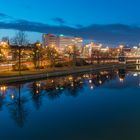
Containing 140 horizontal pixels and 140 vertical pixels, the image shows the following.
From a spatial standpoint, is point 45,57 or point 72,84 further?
point 45,57

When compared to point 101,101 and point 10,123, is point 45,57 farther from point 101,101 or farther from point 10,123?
point 10,123

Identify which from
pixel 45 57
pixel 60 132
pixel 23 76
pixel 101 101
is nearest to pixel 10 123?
pixel 60 132

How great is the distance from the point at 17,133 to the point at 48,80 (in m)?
32.1

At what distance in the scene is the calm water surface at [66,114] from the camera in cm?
2216

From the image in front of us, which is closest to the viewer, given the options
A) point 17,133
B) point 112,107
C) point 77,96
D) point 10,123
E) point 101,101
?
point 17,133

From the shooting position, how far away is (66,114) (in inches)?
1125

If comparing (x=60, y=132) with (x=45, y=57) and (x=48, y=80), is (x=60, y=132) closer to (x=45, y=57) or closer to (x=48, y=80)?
(x=48, y=80)

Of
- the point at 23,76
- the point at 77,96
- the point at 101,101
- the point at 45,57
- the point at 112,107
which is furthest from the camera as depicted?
the point at 45,57

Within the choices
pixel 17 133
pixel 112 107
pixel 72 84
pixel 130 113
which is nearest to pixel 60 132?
pixel 17 133

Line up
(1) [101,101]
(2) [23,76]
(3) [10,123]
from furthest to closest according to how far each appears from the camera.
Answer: (2) [23,76]
(1) [101,101]
(3) [10,123]

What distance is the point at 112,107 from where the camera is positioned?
32.6m

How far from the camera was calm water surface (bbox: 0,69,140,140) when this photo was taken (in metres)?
22.2

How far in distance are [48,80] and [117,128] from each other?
104 ft

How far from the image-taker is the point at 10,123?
2483 cm
